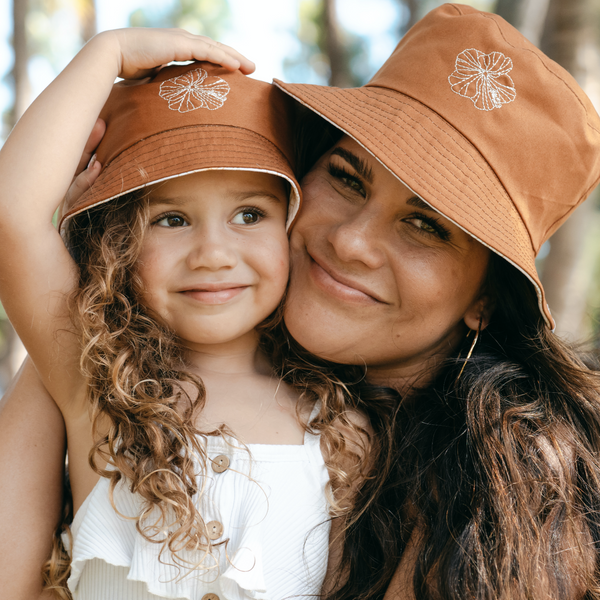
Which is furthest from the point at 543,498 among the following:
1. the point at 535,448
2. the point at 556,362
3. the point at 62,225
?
the point at 62,225

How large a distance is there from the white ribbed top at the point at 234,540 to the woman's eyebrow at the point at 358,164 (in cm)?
95

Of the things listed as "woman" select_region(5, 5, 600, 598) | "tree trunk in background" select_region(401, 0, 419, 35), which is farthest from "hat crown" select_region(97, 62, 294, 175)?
"tree trunk in background" select_region(401, 0, 419, 35)

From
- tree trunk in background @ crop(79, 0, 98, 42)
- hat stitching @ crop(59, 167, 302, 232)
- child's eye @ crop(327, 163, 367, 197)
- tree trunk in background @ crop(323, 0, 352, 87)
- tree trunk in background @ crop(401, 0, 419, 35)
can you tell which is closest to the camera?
hat stitching @ crop(59, 167, 302, 232)

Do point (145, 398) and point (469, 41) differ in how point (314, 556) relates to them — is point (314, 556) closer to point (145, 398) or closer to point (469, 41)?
point (145, 398)

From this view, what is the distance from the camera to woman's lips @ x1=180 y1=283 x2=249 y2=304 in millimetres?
1978

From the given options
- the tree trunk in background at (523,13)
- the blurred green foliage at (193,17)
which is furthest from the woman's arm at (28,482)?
the blurred green foliage at (193,17)

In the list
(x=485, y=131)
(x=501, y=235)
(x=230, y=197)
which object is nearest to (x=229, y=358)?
(x=230, y=197)

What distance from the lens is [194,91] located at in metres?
2.00

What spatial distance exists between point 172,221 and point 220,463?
815 millimetres

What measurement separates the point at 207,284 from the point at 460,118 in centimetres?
97

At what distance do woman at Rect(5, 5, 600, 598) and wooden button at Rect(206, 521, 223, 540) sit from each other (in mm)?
462

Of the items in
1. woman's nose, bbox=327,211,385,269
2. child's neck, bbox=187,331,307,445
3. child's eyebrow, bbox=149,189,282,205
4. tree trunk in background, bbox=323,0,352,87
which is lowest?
tree trunk in background, bbox=323,0,352,87

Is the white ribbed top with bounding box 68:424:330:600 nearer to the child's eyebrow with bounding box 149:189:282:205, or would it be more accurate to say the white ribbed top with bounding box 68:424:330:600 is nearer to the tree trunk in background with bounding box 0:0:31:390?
the child's eyebrow with bounding box 149:189:282:205

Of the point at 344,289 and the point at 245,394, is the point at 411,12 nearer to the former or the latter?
the point at 344,289
